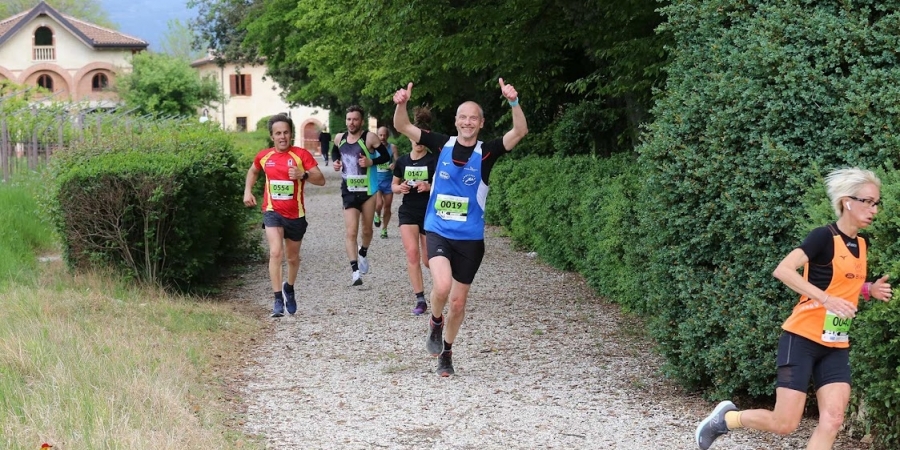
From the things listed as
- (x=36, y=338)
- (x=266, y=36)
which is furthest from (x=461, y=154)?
(x=266, y=36)

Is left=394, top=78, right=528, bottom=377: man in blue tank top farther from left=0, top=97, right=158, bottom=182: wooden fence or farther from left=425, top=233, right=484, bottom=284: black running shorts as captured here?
left=0, top=97, right=158, bottom=182: wooden fence

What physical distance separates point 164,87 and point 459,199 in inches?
2293

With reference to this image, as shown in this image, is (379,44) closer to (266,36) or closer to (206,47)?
(266,36)

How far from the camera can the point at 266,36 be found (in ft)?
109

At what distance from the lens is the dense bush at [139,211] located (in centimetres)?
1025

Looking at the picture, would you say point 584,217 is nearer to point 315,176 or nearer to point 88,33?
point 315,176

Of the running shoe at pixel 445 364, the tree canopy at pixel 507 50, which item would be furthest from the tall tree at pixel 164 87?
the running shoe at pixel 445 364

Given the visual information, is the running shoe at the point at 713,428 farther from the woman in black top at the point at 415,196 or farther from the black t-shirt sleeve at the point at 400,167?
the black t-shirt sleeve at the point at 400,167

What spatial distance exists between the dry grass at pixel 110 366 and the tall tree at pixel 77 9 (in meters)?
96.4

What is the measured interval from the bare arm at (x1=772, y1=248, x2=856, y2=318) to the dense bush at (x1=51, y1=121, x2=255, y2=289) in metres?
6.92

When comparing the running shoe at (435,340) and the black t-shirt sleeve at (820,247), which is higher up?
the black t-shirt sleeve at (820,247)

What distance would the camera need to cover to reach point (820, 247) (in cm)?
481

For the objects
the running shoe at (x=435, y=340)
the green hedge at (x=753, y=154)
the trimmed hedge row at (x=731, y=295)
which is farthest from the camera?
the running shoe at (x=435, y=340)

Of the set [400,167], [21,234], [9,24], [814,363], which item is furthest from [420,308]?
[9,24]
